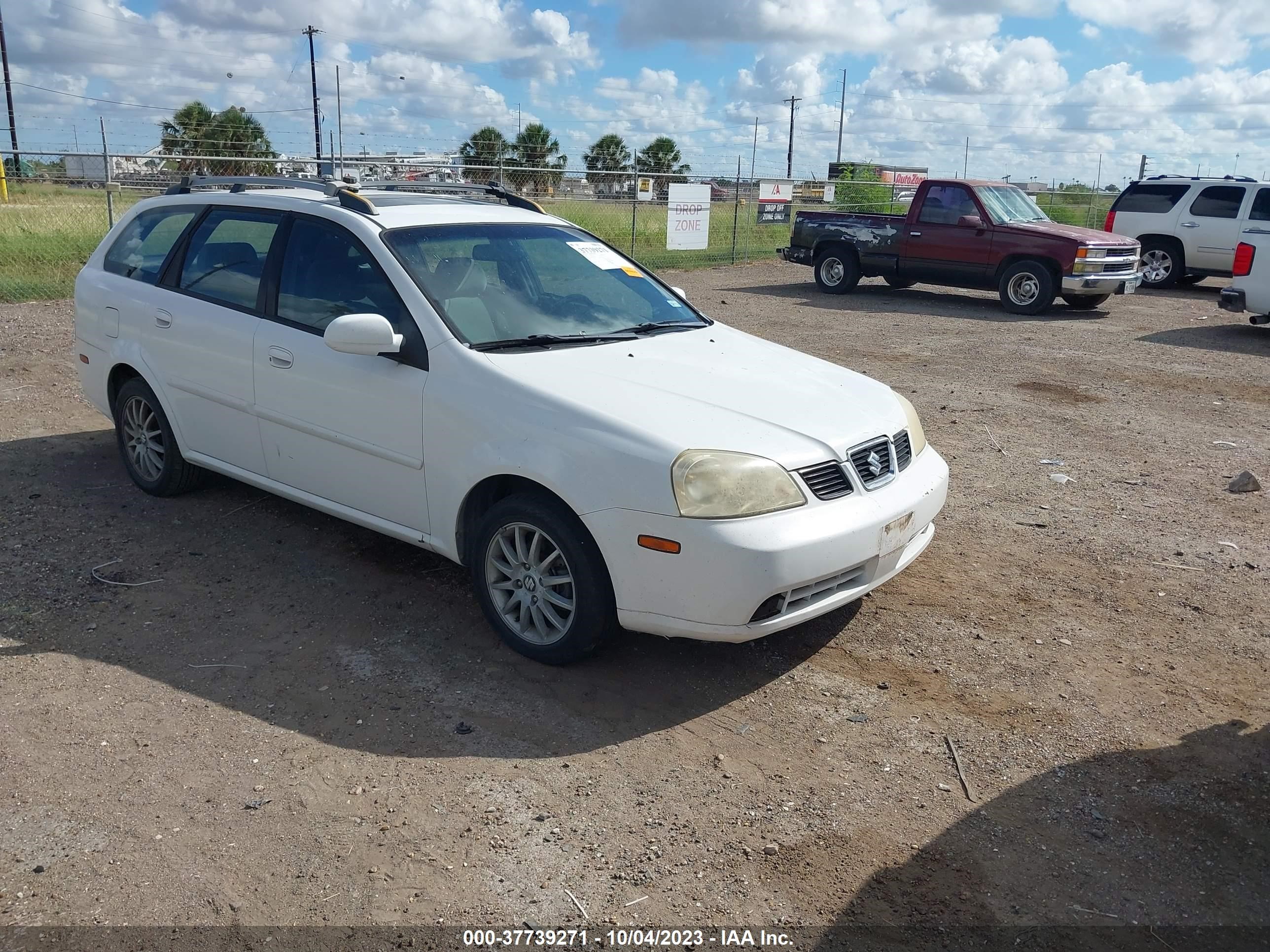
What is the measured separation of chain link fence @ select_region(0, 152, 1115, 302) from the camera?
1502cm

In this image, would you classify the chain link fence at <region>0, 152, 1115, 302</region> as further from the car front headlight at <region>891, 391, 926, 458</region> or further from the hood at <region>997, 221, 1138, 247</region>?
the hood at <region>997, 221, 1138, 247</region>

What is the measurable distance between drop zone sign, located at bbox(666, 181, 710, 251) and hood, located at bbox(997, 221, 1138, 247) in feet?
24.6

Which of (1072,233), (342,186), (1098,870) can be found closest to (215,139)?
(1072,233)

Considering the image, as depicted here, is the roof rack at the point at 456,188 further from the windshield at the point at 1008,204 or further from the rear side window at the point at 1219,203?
the rear side window at the point at 1219,203

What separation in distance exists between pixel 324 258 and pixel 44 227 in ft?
44.7

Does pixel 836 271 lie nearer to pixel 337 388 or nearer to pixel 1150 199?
pixel 1150 199

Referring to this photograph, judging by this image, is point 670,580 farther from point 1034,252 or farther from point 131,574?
point 1034,252

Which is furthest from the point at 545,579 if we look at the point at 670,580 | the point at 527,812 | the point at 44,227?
the point at 44,227

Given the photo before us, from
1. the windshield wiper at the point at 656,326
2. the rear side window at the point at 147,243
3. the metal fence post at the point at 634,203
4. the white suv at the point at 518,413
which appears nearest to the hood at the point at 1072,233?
the metal fence post at the point at 634,203

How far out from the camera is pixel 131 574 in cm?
507

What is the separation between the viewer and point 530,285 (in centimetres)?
491

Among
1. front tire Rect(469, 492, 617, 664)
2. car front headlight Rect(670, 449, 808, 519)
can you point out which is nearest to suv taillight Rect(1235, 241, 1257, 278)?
car front headlight Rect(670, 449, 808, 519)

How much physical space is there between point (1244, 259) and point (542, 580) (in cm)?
1200

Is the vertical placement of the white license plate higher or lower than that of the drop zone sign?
lower
